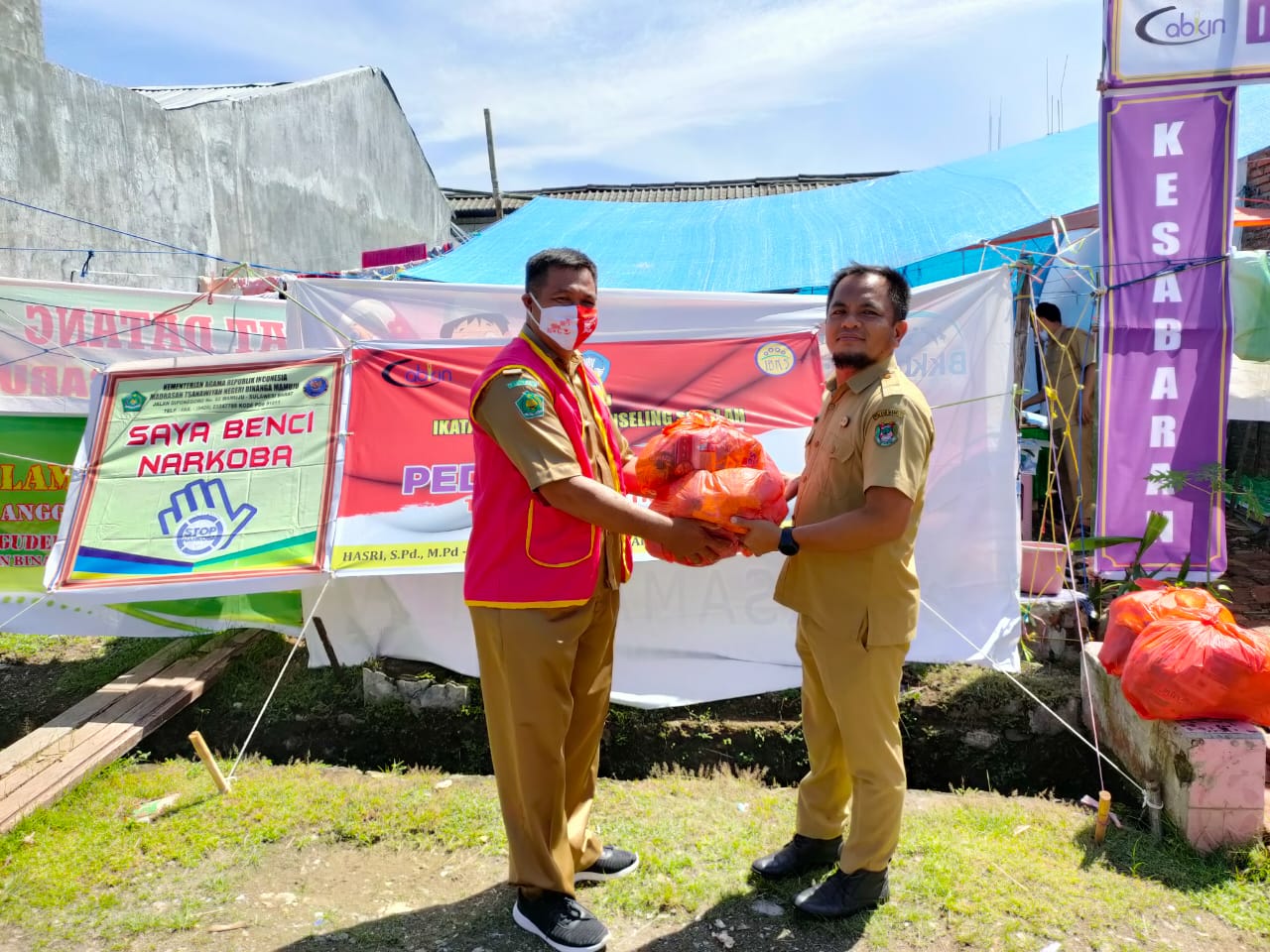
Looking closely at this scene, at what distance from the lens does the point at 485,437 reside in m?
2.58

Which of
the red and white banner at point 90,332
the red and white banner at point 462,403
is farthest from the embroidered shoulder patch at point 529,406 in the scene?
the red and white banner at point 90,332

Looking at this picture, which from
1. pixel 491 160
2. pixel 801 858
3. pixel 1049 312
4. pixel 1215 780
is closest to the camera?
pixel 801 858

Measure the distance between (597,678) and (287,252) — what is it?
1277 cm

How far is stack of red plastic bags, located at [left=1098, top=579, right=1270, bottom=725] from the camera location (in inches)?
124

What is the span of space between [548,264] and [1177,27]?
13.4 feet

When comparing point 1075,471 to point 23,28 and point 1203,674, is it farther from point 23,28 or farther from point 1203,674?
point 23,28

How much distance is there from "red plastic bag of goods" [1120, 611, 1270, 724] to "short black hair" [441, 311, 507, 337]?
3.36 m

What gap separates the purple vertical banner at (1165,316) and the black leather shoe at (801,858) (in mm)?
2784

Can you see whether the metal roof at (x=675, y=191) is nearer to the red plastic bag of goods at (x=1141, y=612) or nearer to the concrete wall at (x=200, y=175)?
the concrete wall at (x=200, y=175)

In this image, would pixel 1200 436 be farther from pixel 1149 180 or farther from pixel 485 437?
pixel 485 437

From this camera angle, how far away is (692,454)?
277cm

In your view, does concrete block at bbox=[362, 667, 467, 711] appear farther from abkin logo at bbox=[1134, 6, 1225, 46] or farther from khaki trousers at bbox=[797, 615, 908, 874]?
abkin logo at bbox=[1134, 6, 1225, 46]

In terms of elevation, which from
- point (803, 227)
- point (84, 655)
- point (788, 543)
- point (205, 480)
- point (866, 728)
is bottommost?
point (84, 655)

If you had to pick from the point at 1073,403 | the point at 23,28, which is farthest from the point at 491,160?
the point at 1073,403
